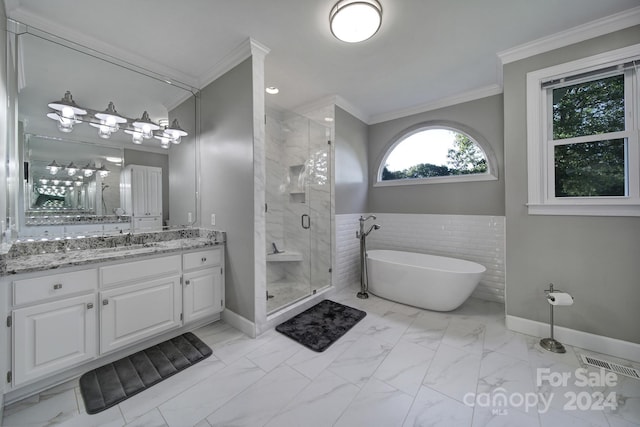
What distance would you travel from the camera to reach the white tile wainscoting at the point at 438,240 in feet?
9.91

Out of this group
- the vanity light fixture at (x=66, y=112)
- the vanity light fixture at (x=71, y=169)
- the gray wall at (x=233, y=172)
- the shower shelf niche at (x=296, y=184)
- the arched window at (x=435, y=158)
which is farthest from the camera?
the shower shelf niche at (x=296, y=184)

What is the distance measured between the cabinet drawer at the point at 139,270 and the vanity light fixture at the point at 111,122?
1.24 metres

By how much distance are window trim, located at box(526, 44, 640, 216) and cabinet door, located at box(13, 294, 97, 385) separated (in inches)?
150

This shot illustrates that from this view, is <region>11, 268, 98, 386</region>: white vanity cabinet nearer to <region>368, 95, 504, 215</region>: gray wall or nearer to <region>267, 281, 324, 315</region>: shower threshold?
<region>267, 281, 324, 315</region>: shower threshold

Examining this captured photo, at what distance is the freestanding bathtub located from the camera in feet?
8.43

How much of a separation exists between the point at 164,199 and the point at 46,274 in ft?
3.82

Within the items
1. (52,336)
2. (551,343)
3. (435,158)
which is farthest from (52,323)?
(435,158)

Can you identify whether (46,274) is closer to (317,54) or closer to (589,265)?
(317,54)

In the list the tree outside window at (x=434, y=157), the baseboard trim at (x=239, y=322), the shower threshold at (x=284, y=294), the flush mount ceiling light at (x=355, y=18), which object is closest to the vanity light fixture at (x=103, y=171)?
the baseboard trim at (x=239, y=322)

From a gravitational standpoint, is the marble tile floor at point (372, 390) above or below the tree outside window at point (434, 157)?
below

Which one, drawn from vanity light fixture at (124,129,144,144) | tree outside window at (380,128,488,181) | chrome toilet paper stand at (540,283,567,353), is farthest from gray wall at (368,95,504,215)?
vanity light fixture at (124,129,144,144)

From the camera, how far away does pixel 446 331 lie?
2338 millimetres

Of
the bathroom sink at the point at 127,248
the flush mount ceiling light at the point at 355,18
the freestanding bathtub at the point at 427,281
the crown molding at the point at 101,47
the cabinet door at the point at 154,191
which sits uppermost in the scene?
the crown molding at the point at 101,47

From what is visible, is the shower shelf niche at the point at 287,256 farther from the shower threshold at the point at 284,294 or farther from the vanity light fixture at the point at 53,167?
the vanity light fixture at the point at 53,167
